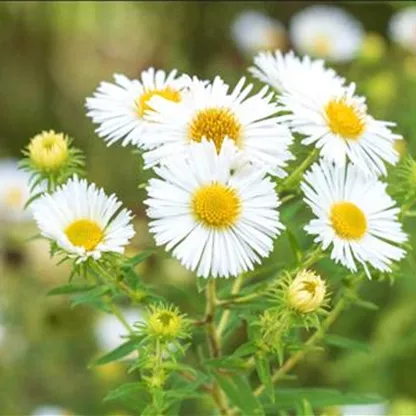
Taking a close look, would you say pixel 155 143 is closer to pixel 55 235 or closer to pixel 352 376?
pixel 55 235

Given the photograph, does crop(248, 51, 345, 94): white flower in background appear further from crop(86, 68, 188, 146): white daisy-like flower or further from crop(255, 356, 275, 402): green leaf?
crop(255, 356, 275, 402): green leaf

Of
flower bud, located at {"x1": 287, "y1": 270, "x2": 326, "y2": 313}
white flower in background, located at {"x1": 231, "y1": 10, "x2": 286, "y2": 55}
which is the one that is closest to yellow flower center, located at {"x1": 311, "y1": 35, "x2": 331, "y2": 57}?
white flower in background, located at {"x1": 231, "y1": 10, "x2": 286, "y2": 55}

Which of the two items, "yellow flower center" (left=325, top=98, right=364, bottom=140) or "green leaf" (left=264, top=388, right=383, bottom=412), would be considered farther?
"green leaf" (left=264, top=388, right=383, bottom=412)

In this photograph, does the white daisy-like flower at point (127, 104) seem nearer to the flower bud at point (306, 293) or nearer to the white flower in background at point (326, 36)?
the flower bud at point (306, 293)

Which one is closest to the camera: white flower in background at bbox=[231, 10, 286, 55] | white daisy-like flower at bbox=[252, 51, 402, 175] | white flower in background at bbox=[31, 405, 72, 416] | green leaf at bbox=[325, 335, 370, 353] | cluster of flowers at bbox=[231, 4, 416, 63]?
white daisy-like flower at bbox=[252, 51, 402, 175]

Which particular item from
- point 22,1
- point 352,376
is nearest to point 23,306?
point 352,376

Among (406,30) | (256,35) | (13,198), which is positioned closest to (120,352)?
(13,198)
